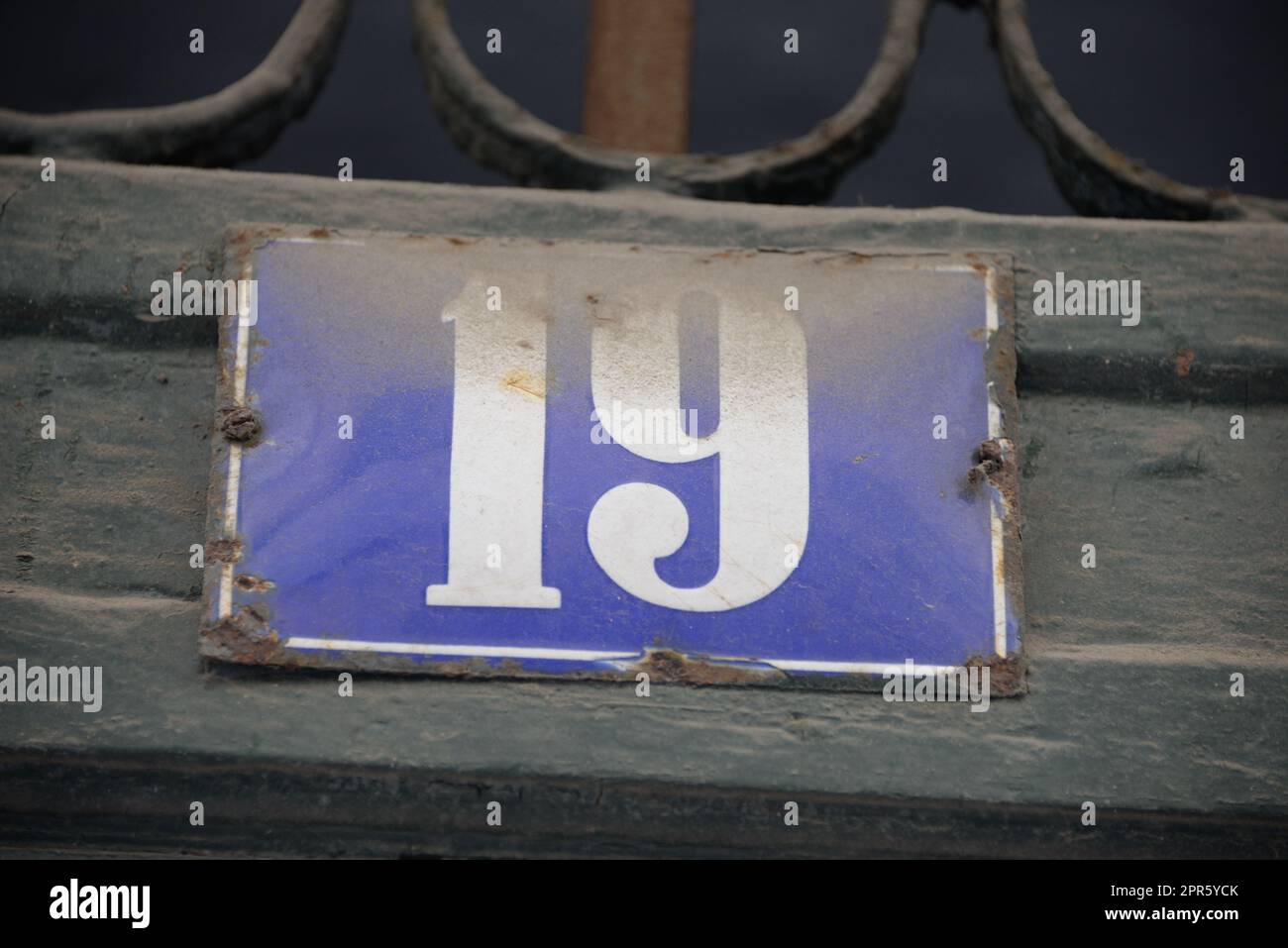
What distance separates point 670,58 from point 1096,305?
545 mm

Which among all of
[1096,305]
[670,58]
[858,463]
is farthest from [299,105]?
[1096,305]

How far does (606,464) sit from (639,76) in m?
A: 0.50

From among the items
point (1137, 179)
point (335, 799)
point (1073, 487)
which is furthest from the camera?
point (1137, 179)

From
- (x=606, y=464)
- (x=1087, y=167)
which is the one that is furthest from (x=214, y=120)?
(x=1087, y=167)

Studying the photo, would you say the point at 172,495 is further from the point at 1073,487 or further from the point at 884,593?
the point at 1073,487

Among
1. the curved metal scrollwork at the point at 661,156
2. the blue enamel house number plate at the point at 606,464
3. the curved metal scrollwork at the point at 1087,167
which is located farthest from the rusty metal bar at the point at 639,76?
the curved metal scrollwork at the point at 1087,167

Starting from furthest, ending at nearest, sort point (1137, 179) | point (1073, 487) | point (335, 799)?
point (1137, 179), point (1073, 487), point (335, 799)

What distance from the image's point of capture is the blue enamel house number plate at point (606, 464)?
123 cm

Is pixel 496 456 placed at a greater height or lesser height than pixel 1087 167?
lesser

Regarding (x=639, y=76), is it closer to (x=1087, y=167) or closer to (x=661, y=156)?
(x=661, y=156)

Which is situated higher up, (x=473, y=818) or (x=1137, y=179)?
(x=1137, y=179)

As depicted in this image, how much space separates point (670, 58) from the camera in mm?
1529

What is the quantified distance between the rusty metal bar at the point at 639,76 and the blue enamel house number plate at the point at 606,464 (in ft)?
0.76

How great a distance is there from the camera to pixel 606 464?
1268 millimetres
